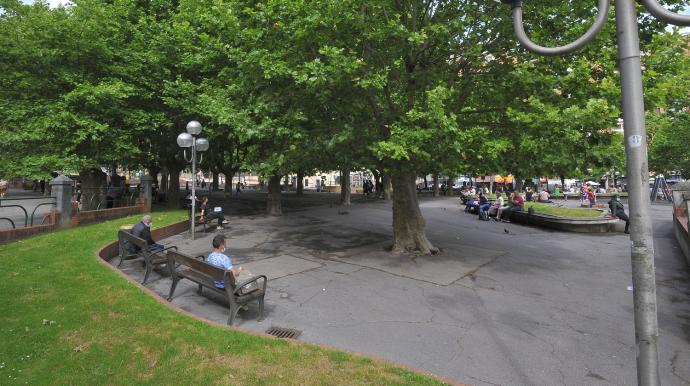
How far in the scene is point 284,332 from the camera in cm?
564

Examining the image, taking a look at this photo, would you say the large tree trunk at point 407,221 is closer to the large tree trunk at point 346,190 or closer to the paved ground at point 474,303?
the paved ground at point 474,303

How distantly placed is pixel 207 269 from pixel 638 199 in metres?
5.57

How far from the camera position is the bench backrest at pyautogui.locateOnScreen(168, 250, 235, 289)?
579cm

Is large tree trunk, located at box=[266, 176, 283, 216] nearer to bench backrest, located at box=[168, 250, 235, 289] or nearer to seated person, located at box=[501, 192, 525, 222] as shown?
seated person, located at box=[501, 192, 525, 222]

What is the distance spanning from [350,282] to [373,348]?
3147mm

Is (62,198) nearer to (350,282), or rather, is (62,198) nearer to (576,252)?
(350,282)

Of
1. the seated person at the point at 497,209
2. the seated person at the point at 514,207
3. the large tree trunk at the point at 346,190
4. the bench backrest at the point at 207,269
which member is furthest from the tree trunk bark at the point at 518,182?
the large tree trunk at the point at 346,190

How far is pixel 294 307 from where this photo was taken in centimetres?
670

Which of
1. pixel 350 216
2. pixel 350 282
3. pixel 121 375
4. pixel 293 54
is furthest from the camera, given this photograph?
pixel 350 216

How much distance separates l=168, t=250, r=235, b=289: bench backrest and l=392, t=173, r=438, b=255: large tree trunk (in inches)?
242

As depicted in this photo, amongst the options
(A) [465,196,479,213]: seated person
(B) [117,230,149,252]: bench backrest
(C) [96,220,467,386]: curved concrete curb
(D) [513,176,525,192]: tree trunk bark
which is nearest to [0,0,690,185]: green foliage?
(D) [513,176,525,192]: tree trunk bark

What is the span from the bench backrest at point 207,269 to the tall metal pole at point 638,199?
4763 mm

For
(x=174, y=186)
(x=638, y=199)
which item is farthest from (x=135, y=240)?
(x=174, y=186)

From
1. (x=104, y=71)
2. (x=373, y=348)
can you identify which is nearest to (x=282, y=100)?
(x=373, y=348)
